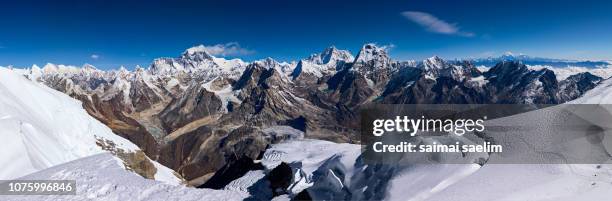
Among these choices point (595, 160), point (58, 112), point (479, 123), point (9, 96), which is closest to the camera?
point (595, 160)

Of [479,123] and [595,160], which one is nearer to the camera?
[595,160]

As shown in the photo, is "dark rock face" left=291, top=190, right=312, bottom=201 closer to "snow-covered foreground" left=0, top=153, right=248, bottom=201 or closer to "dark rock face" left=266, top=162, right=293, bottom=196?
"dark rock face" left=266, top=162, right=293, bottom=196

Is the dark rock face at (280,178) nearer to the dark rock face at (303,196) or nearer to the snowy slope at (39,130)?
the dark rock face at (303,196)

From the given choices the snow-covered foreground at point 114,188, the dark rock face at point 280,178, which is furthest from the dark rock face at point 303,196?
the snow-covered foreground at point 114,188

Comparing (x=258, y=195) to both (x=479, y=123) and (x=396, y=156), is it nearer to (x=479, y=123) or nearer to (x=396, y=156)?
(x=396, y=156)

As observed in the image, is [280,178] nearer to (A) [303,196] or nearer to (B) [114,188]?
(A) [303,196]

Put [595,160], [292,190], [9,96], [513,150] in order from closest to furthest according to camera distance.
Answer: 1. [595,160]
2. [513,150]
3. [292,190]
4. [9,96]

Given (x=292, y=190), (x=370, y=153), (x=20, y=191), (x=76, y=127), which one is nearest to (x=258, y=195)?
(x=292, y=190)
